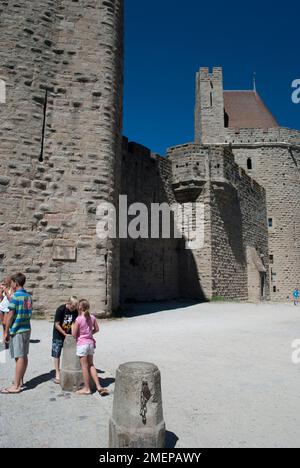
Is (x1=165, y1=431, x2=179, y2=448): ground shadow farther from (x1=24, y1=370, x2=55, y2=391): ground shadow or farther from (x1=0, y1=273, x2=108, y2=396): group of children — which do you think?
(x1=24, y1=370, x2=55, y2=391): ground shadow

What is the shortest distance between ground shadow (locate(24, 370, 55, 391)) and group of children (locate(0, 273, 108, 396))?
0.31 feet

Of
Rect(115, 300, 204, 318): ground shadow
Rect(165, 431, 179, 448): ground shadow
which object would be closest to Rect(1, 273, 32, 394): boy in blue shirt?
Rect(165, 431, 179, 448): ground shadow

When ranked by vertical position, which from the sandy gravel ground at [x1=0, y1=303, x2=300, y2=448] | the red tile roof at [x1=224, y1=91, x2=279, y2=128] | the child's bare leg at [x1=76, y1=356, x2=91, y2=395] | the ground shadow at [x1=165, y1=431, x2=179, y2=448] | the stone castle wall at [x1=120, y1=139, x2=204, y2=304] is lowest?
the ground shadow at [x1=165, y1=431, x2=179, y2=448]

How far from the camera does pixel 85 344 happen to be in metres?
3.58

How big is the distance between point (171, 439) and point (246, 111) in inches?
1187

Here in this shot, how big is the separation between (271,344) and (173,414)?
3570mm

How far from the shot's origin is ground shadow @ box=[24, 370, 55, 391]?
3.68 metres

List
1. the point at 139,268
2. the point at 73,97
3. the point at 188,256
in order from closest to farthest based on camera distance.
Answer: the point at 73,97
the point at 139,268
the point at 188,256

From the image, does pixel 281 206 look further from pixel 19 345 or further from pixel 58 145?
pixel 19 345

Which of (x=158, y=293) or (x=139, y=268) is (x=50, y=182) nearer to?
(x=139, y=268)

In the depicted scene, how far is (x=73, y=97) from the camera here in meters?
9.16

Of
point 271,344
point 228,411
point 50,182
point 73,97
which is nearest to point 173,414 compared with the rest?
point 228,411

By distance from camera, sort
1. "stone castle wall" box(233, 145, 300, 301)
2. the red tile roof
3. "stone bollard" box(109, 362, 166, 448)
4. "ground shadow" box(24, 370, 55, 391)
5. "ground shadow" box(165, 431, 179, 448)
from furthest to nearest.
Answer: the red tile roof < "stone castle wall" box(233, 145, 300, 301) < "ground shadow" box(24, 370, 55, 391) < "ground shadow" box(165, 431, 179, 448) < "stone bollard" box(109, 362, 166, 448)

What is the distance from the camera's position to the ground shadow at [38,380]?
368 cm
